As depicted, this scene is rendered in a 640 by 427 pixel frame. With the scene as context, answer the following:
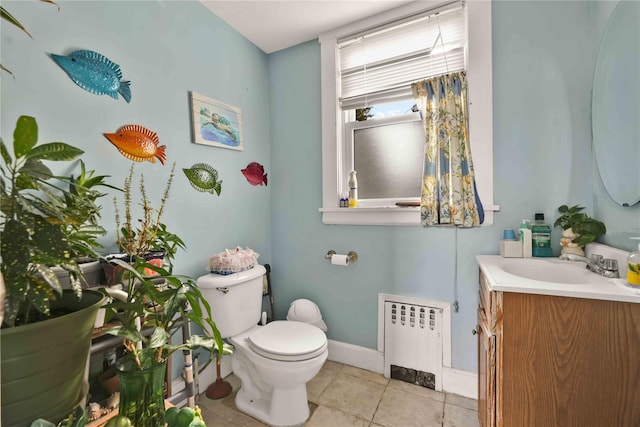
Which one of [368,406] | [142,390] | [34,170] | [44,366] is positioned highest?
[34,170]

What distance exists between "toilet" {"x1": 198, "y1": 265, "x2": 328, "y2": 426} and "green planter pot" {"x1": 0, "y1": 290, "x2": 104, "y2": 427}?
36.3 inches

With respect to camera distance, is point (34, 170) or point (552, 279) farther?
point (552, 279)

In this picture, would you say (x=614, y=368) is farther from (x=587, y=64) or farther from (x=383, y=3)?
(x=383, y=3)

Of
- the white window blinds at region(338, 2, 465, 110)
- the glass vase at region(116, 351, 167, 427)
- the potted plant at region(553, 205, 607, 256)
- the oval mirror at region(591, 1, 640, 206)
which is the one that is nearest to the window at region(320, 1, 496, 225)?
the white window blinds at region(338, 2, 465, 110)

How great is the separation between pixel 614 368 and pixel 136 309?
128cm

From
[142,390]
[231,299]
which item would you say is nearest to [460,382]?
[231,299]

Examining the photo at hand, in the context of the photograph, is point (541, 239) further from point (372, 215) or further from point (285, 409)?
point (285, 409)

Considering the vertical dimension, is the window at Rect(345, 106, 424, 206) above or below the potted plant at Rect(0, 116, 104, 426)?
above

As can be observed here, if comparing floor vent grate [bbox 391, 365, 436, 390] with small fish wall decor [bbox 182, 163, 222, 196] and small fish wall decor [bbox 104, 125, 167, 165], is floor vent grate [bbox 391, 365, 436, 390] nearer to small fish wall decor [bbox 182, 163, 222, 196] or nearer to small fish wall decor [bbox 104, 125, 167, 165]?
small fish wall decor [bbox 182, 163, 222, 196]

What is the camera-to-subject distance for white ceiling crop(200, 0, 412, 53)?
5.55ft

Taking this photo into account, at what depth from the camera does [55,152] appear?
490mm

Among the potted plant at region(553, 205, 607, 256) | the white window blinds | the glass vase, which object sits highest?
the white window blinds

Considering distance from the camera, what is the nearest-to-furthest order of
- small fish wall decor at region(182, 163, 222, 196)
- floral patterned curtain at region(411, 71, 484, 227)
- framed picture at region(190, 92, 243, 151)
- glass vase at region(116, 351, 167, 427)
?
glass vase at region(116, 351, 167, 427) < small fish wall decor at region(182, 163, 222, 196) < floral patterned curtain at region(411, 71, 484, 227) < framed picture at region(190, 92, 243, 151)

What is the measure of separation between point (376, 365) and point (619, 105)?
1829mm
